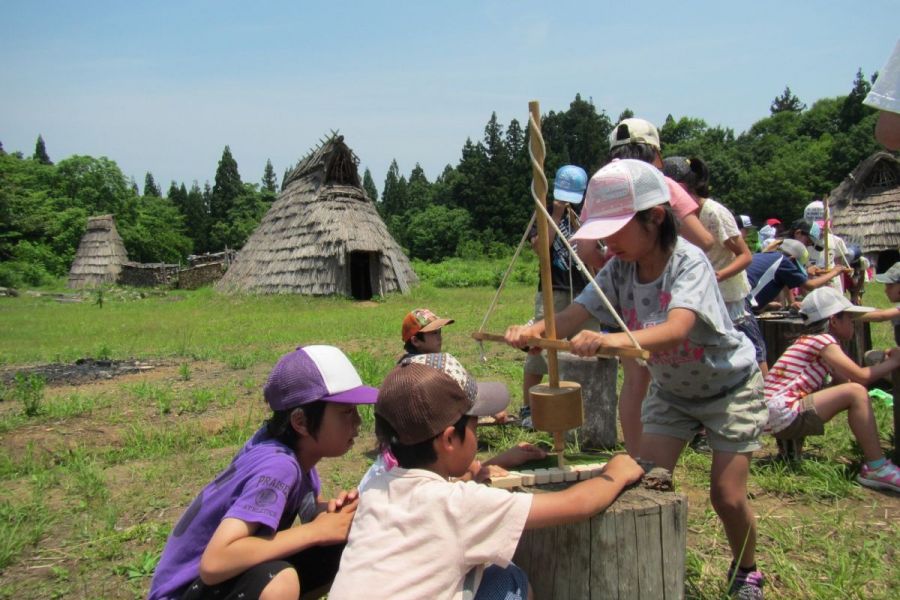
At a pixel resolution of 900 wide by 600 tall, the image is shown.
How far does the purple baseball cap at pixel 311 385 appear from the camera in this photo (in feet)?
7.12

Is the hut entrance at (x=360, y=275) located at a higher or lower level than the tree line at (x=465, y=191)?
lower

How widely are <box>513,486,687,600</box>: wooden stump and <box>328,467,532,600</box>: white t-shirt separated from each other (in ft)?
1.07

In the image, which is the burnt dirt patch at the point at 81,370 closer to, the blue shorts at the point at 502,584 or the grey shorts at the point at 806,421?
the blue shorts at the point at 502,584

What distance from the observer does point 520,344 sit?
7.04 feet

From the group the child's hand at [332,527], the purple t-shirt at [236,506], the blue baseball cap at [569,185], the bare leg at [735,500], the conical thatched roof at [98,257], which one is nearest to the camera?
the purple t-shirt at [236,506]

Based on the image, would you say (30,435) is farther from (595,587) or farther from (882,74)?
(882,74)

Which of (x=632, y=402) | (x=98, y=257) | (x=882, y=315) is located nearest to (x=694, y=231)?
(x=632, y=402)

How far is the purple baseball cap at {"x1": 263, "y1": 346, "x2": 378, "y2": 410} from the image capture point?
85.4 inches

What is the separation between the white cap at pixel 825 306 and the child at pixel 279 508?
3.13 m

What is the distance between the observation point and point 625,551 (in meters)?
1.96

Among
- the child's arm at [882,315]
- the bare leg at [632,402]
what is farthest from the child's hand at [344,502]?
the child's arm at [882,315]

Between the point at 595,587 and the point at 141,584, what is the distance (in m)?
2.04

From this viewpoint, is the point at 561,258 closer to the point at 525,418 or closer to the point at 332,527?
the point at 525,418

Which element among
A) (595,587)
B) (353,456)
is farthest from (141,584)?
(595,587)
